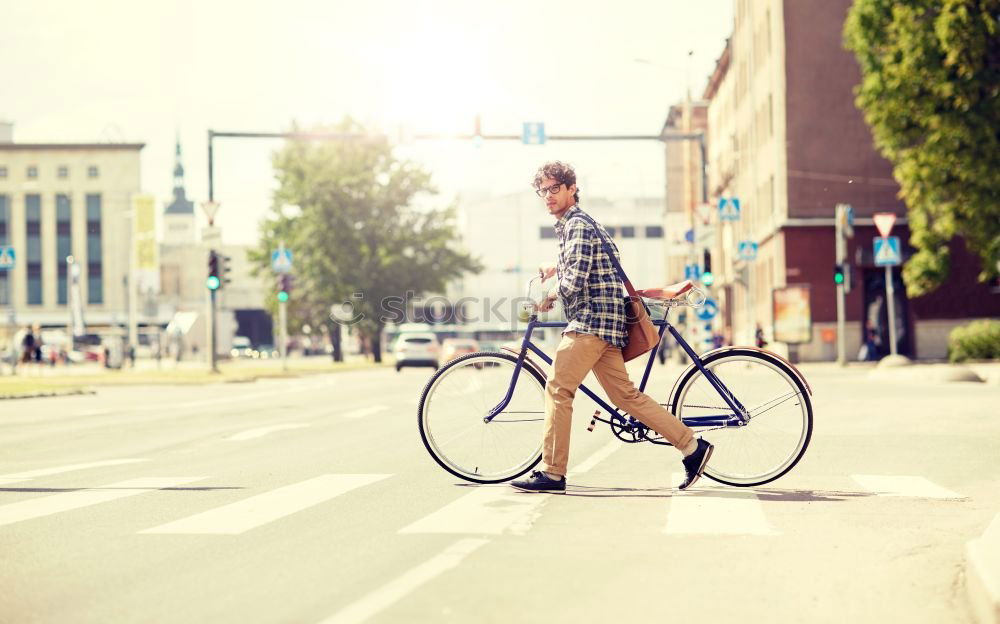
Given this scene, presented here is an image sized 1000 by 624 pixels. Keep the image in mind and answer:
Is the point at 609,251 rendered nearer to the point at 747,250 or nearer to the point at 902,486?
the point at 902,486

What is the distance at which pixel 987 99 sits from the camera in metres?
31.4

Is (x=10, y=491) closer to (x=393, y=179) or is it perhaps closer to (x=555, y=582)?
(x=555, y=582)

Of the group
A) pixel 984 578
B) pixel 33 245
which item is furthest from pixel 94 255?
pixel 984 578

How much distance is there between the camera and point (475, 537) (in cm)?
681

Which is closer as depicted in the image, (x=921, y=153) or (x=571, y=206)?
(x=571, y=206)

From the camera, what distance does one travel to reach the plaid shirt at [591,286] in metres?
8.29

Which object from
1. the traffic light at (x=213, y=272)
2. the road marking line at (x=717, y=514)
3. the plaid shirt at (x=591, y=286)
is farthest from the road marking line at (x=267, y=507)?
the traffic light at (x=213, y=272)

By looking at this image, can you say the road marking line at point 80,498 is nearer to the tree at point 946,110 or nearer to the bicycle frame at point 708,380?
the bicycle frame at point 708,380

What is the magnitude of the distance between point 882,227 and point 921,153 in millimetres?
1894

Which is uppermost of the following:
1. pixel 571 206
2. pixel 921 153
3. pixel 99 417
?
pixel 921 153

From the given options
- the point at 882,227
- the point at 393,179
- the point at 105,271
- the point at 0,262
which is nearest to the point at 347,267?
the point at 393,179

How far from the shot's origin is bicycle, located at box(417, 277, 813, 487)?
8.64 metres

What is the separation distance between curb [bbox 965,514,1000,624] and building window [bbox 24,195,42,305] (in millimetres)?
107862

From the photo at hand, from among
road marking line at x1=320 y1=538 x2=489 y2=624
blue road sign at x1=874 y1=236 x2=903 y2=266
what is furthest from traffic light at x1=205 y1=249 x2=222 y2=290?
road marking line at x1=320 y1=538 x2=489 y2=624
